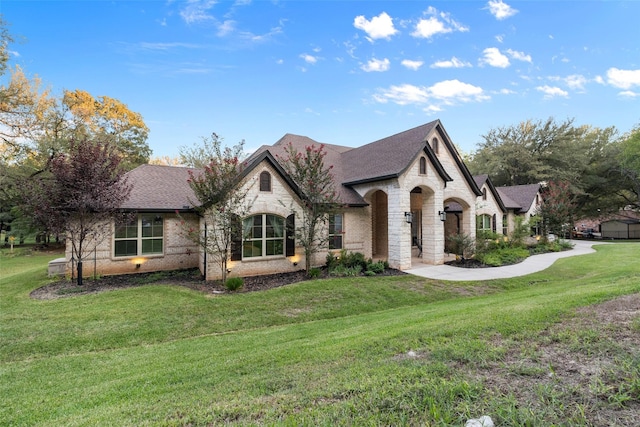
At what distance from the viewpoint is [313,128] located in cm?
2781

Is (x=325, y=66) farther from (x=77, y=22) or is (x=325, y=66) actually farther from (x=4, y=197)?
(x=4, y=197)

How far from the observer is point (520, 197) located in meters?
25.1

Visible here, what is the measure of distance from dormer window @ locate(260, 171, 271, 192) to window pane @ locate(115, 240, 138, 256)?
6055mm

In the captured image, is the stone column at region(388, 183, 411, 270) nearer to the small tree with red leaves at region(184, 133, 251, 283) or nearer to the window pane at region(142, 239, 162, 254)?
the small tree with red leaves at region(184, 133, 251, 283)

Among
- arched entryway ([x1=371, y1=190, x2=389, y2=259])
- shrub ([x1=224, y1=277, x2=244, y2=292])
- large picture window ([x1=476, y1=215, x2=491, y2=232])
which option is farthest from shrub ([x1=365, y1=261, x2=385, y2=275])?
large picture window ([x1=476, y1=215, x2=491, y2=232])

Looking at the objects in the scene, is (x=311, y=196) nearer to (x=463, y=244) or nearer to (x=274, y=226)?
(x=274, y=226)

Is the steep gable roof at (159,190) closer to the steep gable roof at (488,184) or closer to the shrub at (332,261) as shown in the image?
the shrub at (332,261)

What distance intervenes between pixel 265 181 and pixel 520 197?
941 inches

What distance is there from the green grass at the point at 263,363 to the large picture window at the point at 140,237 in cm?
382

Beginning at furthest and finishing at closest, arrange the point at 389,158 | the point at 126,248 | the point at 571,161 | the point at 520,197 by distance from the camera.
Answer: the point at 571,161 < the point at 520,197 < the point at 389,158 < the point at 126,248

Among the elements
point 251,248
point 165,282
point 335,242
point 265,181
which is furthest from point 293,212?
point 165,282

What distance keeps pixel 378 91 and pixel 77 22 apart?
1625 centimetres

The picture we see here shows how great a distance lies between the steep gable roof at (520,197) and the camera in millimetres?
23422

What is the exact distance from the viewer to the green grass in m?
2.43
